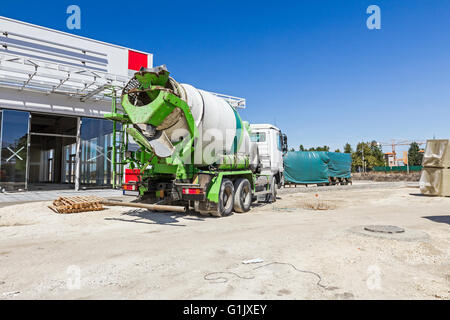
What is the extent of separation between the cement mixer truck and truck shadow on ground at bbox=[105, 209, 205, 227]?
492mm

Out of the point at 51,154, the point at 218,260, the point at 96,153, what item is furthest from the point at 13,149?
the point at 51,154

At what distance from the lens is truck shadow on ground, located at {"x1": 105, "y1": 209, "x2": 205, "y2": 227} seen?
843 centimetres

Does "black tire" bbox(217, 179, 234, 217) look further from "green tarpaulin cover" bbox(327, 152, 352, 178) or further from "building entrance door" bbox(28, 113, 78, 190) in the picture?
"green tarpaulin cover" bbox(327, 152, 352, 178)

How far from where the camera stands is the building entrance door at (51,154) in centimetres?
2389

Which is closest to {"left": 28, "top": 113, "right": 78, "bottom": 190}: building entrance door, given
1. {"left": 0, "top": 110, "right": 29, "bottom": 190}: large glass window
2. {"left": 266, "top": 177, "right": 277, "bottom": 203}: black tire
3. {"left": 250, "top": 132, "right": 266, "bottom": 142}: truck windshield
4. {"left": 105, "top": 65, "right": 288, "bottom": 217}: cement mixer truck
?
{"left": 0, "top": 110, "right": 29, "bottom": 190}: large glass window

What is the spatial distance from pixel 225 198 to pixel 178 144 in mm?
2507

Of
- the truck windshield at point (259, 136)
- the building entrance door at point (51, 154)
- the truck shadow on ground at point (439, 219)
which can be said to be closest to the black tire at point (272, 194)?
the truck windshield at point (259, 136)

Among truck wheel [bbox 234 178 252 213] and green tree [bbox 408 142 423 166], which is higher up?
green tree [bbox 408 142 423 166]

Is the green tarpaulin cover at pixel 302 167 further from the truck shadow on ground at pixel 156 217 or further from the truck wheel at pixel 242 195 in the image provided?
the truck shadow on ground at pixel 156 217

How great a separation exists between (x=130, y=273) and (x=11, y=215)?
7330 mm

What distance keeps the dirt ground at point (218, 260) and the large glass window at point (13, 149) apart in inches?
329

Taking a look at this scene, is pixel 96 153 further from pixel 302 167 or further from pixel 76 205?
pixel 302 167

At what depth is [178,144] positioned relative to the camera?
821cm
